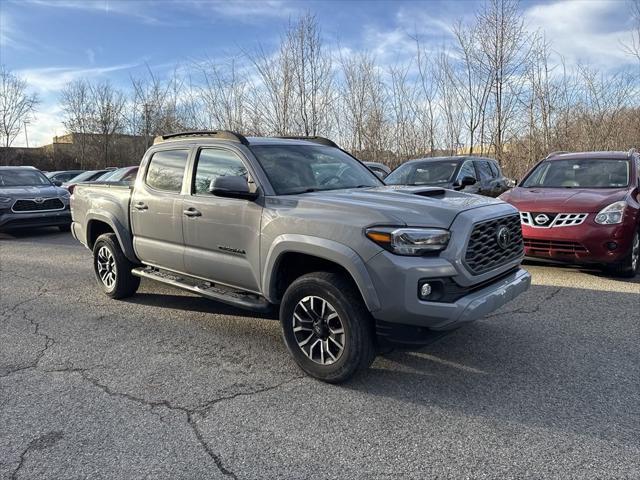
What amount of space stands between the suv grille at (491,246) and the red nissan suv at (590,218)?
100 inches

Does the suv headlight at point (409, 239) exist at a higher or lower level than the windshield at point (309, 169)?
lower

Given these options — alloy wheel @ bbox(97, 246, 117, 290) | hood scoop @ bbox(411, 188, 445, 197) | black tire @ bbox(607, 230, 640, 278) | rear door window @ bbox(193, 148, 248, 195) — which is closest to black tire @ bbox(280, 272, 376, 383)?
hood scoop @ bbox(411, 188, 445, 197)

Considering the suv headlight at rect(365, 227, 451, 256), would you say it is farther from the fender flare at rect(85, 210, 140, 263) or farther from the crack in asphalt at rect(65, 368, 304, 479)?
the fender flare at rect(85, 210, 140, 263)

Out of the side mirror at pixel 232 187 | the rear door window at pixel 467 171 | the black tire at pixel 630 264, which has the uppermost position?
the rear door window at pixel 467 171

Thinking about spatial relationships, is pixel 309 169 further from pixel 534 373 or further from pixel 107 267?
pixel 107 267

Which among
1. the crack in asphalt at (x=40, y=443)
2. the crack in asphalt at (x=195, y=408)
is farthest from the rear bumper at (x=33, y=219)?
the crack in asphalt at (x=40, y=443)

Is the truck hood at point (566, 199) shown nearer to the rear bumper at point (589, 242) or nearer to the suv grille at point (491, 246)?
the rear bumper at point (589, 242)

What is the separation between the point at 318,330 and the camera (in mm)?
3586

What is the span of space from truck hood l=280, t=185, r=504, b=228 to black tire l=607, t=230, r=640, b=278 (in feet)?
11.0

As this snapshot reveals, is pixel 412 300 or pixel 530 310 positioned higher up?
pixel 412 300

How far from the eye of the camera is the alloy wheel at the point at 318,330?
3496 mm

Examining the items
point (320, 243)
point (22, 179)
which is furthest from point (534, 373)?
point (22, 179)

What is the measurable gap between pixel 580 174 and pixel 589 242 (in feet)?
6.24

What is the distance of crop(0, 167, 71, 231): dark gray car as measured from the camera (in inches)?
441
